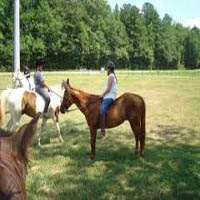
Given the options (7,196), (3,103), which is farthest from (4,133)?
(3,103)

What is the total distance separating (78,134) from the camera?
1059 centimetres

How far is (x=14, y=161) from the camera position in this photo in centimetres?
172

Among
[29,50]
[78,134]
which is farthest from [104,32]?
[78,134]

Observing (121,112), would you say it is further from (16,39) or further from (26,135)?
(16,39)

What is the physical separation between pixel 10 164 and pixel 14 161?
9 cm

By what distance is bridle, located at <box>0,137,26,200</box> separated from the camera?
1.53 m

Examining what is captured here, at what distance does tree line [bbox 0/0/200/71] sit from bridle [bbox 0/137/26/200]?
52.6 m

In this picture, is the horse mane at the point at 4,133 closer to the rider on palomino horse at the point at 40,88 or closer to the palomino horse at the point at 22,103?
the palomino horse at the point at 22,103

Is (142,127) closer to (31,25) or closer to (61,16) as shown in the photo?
(31,25)

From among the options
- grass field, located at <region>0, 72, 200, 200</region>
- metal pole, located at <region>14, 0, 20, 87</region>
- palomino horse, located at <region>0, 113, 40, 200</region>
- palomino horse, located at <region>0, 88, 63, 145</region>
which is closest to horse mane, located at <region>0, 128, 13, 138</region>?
palomino horse, located at <region>0, 113, 40, 200</region>

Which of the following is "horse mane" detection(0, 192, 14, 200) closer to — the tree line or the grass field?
the grass field

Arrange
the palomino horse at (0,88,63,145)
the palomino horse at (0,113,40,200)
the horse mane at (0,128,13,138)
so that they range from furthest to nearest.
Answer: the palomino horse at (0,88,63,145) → the horse mane at (0,128,13,138) → the palomino horse at (0,113,40,200)

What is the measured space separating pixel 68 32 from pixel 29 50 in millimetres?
10290

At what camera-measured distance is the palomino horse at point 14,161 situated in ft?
4.56
